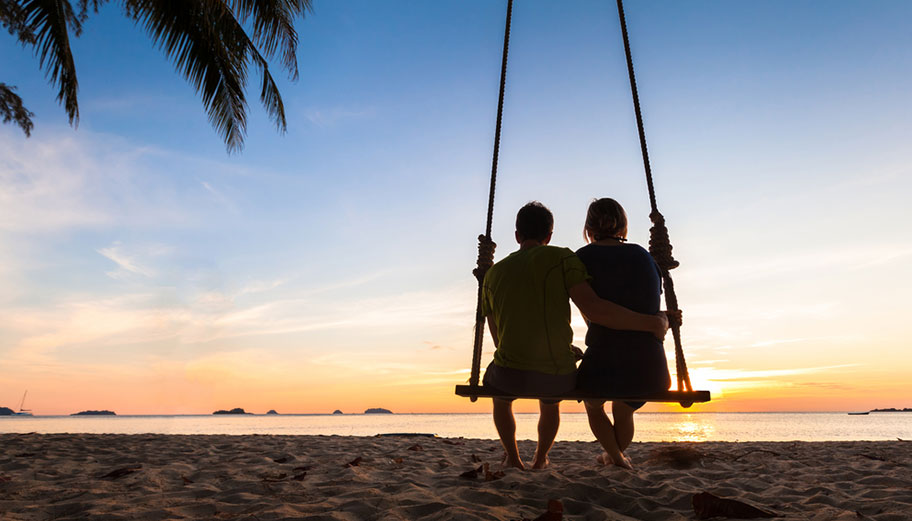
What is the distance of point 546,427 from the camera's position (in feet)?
10.7

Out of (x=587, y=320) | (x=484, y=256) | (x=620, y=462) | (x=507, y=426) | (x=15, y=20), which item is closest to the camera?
(x=587, y=320)

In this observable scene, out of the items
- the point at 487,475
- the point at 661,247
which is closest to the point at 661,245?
the point at 661,247

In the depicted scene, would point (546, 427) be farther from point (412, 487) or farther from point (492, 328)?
point (412, 487)

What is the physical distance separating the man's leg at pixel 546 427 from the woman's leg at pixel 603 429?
0.64 ft

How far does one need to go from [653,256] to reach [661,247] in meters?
0.07

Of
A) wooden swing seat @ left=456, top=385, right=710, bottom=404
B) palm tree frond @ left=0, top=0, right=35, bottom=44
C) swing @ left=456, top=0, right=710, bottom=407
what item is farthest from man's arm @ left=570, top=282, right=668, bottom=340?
palm tree frond @ left=0, top=0, right=35, bottom=44

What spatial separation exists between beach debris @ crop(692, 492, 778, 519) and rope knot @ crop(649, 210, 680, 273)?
1.31 m

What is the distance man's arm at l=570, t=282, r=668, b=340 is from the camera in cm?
286

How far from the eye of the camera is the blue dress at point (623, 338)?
289 cm

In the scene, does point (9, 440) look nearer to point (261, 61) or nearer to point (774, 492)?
point (261, 61)

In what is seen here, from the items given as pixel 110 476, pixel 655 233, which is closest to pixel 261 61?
pixel 110 476

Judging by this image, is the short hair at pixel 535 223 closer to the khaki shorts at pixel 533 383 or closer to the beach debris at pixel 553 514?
the khaki shorts at pixel 533 383

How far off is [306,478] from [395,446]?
2718 millimetres

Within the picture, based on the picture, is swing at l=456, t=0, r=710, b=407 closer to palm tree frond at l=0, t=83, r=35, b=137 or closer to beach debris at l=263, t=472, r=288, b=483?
beach debris at l=263, t=472, r=288, b=483
